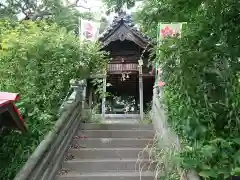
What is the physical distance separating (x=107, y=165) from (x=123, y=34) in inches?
323

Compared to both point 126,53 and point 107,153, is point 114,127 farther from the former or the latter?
point 126,53

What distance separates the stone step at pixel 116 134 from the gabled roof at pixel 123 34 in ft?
20.5

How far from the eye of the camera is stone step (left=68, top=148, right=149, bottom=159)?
6574 mm

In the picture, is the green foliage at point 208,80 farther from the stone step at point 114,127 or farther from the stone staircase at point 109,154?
the stone step at point 114,127

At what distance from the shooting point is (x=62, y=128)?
6.48m

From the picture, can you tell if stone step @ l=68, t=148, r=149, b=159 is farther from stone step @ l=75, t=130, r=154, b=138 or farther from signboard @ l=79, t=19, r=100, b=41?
signboard @ l=79, t=19, r=100, b=41

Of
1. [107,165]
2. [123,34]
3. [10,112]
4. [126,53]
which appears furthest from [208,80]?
[126,53]

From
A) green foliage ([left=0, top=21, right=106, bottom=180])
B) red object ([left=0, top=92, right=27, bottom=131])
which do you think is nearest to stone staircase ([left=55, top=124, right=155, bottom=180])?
green foliage ([left=0, top=21, right=106, bottom=180])

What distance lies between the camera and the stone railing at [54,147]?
4625mm

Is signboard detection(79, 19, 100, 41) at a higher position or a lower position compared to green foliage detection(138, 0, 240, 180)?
higher

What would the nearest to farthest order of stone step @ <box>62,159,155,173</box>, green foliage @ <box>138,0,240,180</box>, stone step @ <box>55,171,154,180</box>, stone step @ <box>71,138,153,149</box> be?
green foliage @ <box>138,0,240,180</box> < stone step @ <box>55,171,154,180</box> < stone step @ <box>62,159,155,173</box> < stone step @ <box>71,138,153,149</box>

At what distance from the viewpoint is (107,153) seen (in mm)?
6719

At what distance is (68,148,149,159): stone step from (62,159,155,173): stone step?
0.31m

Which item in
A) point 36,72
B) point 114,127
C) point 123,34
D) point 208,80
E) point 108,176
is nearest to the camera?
point 208,80
